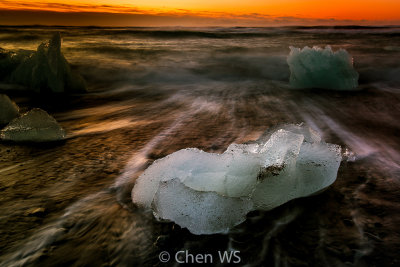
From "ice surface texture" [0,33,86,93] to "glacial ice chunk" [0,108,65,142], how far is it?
315 centimetres

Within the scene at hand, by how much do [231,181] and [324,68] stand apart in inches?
194

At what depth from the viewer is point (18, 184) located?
2064 mm

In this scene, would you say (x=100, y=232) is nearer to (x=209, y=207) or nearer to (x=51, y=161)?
(x=209, y=207)

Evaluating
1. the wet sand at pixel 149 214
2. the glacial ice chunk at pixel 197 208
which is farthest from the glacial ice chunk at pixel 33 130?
the glacial ice chunk at pixel 197 208

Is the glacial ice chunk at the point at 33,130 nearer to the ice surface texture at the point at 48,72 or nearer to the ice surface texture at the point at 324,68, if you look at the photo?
the ice surface texture at the point at 48,72

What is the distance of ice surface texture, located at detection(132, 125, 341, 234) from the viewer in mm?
1521

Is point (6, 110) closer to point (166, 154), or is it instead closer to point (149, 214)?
point (166, 154)

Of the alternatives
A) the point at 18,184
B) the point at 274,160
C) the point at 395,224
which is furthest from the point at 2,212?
the point at 395,224

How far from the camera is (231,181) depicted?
63.2 inches

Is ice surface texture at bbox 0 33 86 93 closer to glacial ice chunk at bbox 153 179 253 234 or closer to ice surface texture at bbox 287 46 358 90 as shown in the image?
ice surface texture at bbox 287 46 358 90

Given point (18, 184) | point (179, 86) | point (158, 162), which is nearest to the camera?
point (158, 162)

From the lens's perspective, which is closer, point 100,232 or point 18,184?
point 100,232

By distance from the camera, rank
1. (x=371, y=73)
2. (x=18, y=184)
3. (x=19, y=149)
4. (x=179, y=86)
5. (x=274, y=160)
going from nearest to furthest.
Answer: (x=274, y=160)
(x=18, y=184)
(x=19, y=149)
(x=179, y=86)
(x=371, y=73)

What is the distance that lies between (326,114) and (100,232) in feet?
11.5
